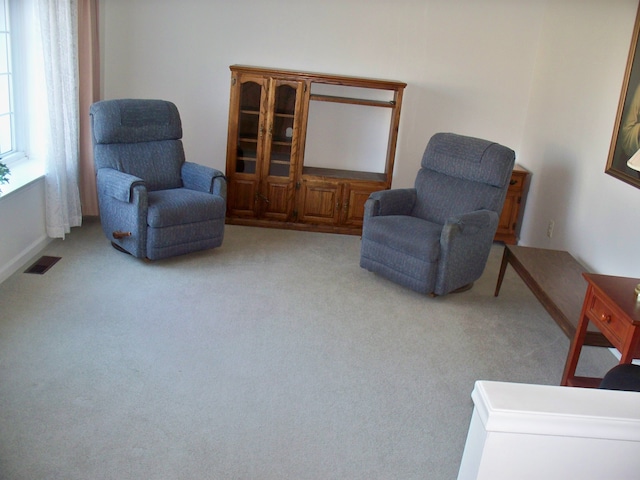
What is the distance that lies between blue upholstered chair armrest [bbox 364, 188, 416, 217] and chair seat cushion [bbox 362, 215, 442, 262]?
2.7 inches

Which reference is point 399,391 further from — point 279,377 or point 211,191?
point 211,191

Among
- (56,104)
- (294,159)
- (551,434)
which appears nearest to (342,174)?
(294,159)

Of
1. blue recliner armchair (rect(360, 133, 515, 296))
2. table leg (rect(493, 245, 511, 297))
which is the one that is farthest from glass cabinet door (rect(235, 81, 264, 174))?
table leg (rect(493, 245, 511, 297))

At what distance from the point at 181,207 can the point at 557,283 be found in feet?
7.80

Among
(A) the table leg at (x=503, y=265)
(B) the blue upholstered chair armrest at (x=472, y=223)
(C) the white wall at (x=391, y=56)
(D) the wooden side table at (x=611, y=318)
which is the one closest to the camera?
(D) the wooden side table at (x=611, y=318)

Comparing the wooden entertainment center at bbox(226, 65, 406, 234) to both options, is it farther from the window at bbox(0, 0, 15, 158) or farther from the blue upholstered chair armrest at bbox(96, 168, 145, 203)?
the window at bbox(0, 0, 15, 158)

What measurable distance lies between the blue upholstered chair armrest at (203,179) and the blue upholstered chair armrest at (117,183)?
52 cm

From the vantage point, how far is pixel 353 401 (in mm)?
2904

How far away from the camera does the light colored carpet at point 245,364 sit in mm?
2465

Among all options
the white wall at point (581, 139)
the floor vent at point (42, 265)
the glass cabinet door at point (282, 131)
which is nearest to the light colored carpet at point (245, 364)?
the floor vent at point (42, 265)

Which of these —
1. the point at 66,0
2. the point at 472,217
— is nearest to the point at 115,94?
the point at 66,0

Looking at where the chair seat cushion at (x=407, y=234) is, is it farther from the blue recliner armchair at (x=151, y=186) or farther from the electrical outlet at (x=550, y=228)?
the blue recliner armchair at (x=151, y=186)

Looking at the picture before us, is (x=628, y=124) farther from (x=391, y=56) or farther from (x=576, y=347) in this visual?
(x=391, y=56)

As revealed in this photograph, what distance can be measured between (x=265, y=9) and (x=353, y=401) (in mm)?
3640
